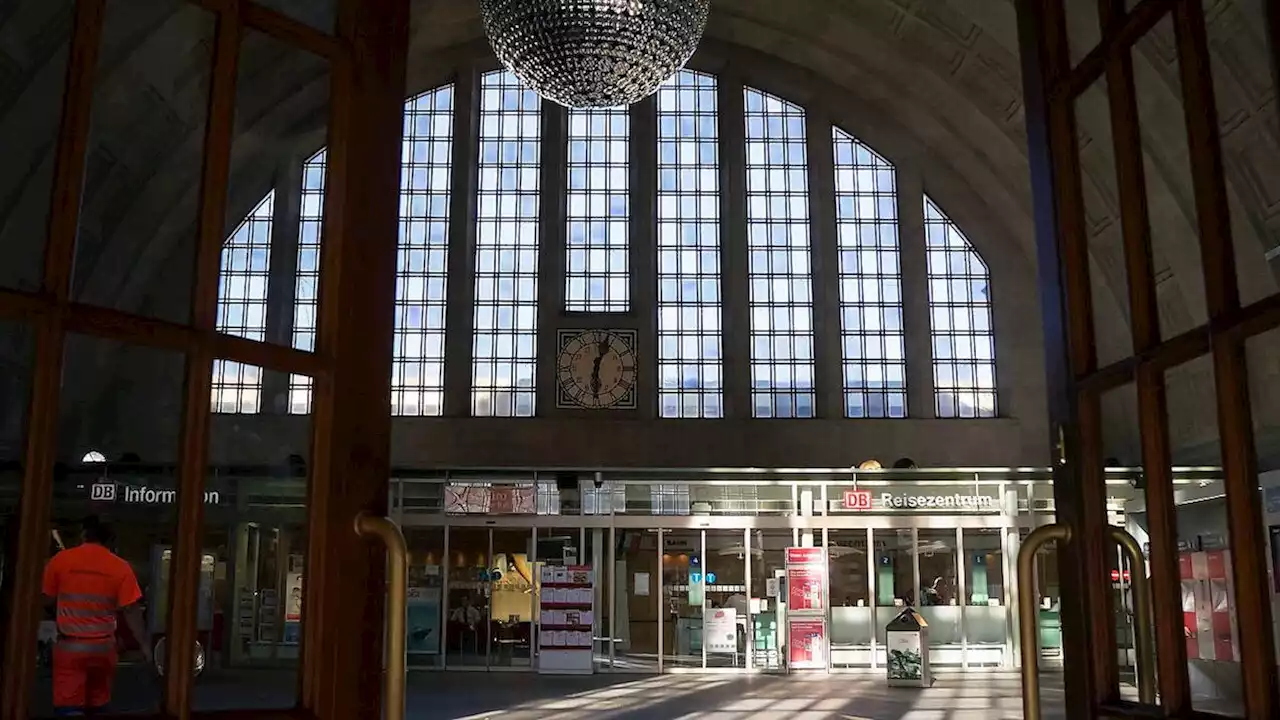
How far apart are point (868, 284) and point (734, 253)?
271 cm

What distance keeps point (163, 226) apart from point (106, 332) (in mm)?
1128

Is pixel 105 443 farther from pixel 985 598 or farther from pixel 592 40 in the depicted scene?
pixel 985 598

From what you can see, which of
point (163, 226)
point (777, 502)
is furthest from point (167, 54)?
point (777, 502)

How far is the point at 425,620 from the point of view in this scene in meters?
15.0

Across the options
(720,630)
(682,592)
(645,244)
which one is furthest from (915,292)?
(720,630)

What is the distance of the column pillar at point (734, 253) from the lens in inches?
779

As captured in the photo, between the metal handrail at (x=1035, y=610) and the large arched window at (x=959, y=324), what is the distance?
18.8m

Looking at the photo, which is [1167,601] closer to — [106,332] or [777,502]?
[106,332]

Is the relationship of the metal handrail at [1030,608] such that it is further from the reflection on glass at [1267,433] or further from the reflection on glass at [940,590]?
the reflection on glass at [940,590]

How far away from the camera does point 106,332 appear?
4.25 feet

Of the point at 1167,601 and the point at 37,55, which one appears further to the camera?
the point at 37,55

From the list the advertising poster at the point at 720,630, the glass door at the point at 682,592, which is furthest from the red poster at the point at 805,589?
the glass door at the point at 682,592

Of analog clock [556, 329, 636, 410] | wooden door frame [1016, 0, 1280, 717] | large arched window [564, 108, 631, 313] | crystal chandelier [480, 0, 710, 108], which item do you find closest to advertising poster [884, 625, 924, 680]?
analog clock [556, 329, 636, 410]

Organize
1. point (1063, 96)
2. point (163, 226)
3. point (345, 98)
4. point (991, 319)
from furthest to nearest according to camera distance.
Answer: point (991, 319) → point (163, 226) → point (1063, 96) → point (345, 98)
